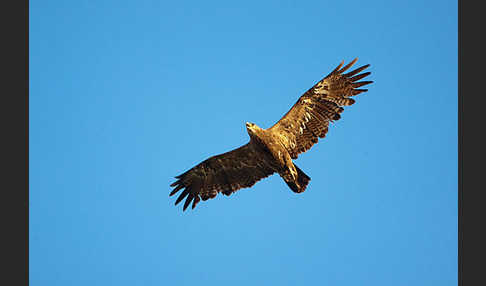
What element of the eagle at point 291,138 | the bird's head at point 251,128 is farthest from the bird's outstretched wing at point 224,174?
the bird's head at point 251,128

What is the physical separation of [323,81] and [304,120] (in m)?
1.27

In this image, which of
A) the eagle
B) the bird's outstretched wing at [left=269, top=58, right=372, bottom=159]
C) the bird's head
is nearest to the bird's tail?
the eagle

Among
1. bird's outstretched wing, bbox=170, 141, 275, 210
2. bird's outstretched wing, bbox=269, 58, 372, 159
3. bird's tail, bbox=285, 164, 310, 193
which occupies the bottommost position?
bird's tail, bbox=285, 164, 310, 193

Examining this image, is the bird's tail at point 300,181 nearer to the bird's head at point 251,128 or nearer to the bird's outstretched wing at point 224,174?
the bird's outstretched wing at point 224,174

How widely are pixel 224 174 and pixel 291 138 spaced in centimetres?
237

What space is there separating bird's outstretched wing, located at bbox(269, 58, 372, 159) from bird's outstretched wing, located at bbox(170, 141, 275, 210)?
95cm

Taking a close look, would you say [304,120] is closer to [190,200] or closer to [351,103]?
[351,103]

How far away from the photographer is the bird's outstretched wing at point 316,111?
16.4m

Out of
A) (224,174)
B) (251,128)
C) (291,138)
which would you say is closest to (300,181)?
(291,138)

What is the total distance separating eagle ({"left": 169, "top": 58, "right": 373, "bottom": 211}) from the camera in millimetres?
16094

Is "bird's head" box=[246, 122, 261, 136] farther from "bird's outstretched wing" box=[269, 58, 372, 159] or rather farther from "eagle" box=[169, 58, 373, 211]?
"bird's outstretched wing" box=[269, 58, 372, 159]

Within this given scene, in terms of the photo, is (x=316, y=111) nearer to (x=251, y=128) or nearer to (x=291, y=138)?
(x=291, y=138)

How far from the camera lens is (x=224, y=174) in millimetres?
17250

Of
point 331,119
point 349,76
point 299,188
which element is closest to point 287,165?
point 299,188
